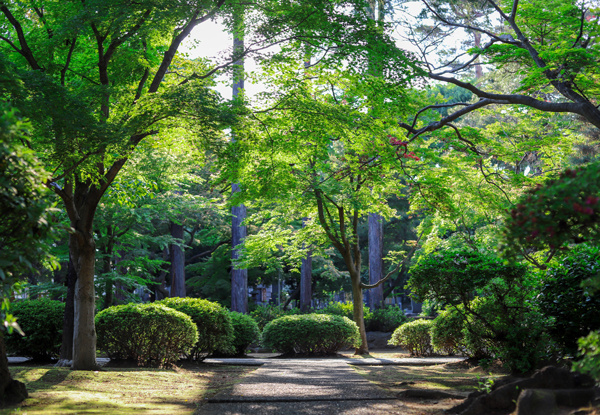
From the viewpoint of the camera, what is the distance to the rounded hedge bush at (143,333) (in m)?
9.32

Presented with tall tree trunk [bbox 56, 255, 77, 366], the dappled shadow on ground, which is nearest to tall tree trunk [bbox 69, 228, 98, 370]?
tall tree trunk [bbox 56, 255, 77, 366]

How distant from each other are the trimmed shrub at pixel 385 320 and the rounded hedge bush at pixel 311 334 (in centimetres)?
958

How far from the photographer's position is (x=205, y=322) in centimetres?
1122

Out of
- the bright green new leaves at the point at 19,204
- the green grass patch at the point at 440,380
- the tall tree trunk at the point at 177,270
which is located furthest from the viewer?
the tall tree trunk at the point at 177,270

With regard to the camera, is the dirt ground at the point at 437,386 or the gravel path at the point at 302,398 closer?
the gravel path at the point at 302,398

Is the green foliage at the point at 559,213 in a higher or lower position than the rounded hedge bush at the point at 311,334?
higher

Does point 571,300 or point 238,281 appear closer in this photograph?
point 571,300

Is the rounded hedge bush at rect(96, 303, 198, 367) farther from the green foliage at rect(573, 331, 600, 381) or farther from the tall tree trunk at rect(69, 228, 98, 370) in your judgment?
the green foliage at rect(573, 331, 600, 381)

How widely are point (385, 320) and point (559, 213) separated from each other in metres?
Answer: 21.5

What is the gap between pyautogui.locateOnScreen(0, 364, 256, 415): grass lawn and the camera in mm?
4902

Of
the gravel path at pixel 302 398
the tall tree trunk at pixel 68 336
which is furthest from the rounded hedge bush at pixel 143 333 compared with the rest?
the gravel path at pixel 302 398

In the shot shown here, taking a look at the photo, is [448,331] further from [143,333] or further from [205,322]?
[143,333]

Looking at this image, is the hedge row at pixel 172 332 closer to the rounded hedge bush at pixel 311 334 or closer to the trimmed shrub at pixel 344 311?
the rounded hedge bush at pixel 311 334

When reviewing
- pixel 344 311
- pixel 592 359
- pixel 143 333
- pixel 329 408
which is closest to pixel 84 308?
pixel 143 333
